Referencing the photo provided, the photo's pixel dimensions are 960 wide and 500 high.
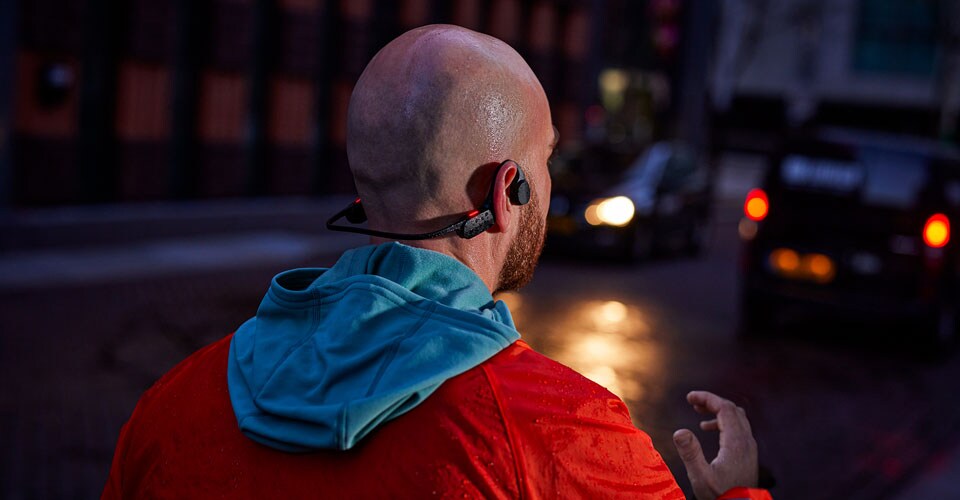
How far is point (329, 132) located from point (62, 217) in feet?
19.5

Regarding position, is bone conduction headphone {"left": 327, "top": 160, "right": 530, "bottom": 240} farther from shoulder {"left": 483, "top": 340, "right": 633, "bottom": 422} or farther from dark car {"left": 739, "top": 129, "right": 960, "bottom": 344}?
dark car {"left": 739, "top": 129, "right": 960, "bottom": 344}

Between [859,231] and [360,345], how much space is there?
26.9ft

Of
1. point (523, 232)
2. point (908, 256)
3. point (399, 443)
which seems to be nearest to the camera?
point (399, 443)

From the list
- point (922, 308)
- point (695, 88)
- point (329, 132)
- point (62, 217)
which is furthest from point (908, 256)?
point (695, 88)

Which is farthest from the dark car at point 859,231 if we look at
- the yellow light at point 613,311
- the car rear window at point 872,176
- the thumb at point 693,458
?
the thumb at point 693,458

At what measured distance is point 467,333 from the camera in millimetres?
1330

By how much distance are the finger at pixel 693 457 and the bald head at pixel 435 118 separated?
525 millimetres

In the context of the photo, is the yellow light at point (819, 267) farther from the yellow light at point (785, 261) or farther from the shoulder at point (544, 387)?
the shoulder at point (544, 387)

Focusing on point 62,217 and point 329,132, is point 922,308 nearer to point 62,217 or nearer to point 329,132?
point 62,217

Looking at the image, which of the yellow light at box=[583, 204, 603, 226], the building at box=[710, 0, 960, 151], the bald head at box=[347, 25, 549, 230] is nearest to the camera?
the bald head at box=[347, 25, 549, 230]

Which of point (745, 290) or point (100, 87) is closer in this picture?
point (745, 290)

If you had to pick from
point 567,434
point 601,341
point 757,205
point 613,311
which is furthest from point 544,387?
point 613,311

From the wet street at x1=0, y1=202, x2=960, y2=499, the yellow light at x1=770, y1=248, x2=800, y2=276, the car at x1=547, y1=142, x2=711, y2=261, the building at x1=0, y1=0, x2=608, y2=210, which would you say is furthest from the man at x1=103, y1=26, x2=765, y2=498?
the building at x1=0, y1=0, x2=608, y2=210

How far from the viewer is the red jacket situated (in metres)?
1.27
